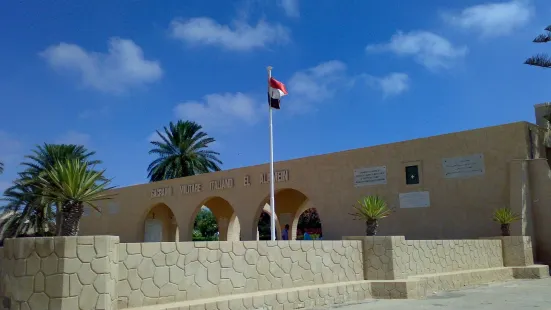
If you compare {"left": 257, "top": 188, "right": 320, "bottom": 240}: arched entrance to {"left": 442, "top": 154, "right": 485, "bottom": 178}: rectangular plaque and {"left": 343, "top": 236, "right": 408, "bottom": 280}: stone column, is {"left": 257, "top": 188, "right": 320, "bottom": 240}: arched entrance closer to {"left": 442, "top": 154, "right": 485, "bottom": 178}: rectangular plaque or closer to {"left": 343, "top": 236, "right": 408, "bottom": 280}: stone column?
{"left": 442, "top": 154, "right": 485, "bottom": 178}: rectangular plaque

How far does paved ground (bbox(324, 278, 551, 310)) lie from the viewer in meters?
9.50

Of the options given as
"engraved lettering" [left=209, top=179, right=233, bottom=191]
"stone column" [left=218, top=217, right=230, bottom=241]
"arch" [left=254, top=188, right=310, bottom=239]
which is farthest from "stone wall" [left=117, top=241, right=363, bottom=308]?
"stone column" [left=218, top=217, right=230, bottom=241]

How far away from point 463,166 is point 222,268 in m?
12.6

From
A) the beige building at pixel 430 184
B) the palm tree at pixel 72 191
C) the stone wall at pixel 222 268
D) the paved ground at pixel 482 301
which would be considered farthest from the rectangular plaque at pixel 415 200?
the palm tree at pixel 72 191

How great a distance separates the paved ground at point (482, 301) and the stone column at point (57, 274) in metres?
4.86

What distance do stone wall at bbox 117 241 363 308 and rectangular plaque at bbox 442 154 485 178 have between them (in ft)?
28.9

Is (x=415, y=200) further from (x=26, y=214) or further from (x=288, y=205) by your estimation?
(x=26, y=214)

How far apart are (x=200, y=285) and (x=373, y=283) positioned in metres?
4.54

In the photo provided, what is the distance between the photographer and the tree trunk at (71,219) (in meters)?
7.48

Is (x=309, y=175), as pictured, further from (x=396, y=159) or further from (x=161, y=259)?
(x=161, y=259)

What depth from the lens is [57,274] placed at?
20.2ft

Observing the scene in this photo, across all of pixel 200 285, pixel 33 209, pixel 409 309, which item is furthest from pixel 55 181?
pixel 33 209

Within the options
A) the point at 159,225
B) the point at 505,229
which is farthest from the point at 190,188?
the point at 505,229

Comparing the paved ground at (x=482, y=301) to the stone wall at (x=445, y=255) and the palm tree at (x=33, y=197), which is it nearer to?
the stone wall at (x=445, y=255)
